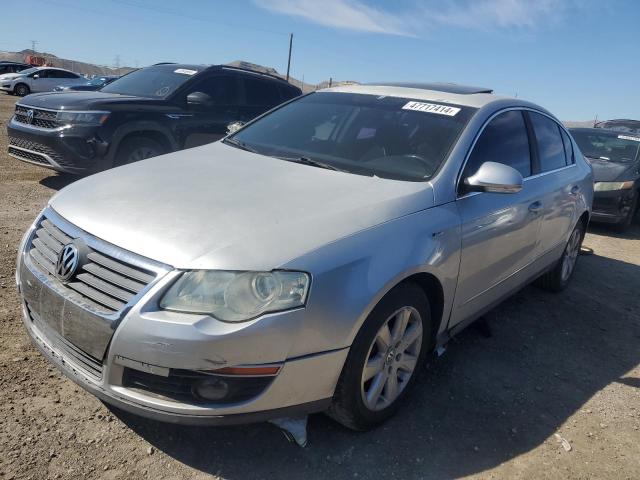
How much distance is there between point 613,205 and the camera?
27.0ft

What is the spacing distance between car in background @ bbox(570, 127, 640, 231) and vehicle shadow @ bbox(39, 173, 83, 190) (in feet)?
Answer: 23.9

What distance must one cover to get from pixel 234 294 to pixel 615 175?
8105 mm

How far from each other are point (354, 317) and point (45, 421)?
5.07ft

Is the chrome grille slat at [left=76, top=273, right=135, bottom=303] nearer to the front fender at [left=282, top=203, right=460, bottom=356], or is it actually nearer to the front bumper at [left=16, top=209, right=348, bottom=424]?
the front bumper at [left=16, top=209, right=348, bottom=424]

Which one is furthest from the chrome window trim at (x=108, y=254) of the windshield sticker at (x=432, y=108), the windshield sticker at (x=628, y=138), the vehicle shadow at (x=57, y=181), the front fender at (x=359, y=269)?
the windshield sticker at (x=628, y=138)

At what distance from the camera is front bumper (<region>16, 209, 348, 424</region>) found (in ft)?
6.73

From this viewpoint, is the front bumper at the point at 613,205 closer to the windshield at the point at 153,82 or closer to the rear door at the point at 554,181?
the rear door at the point at 554,181

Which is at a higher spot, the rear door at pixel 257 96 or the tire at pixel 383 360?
the rear door at pixel 257 96

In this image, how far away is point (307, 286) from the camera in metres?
2.16

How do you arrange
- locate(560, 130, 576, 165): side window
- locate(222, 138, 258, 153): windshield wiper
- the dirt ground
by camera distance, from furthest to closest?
locate(560, 130, 576, 165): side window, locate(222, 138, 258, 153): windshield wiper, the dirt ground

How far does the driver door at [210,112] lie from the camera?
7109 millimetres

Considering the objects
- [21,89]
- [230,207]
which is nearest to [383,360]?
[230,207]

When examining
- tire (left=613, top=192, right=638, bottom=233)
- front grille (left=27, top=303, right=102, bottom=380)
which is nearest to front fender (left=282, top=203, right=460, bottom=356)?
front grille (left=27, top=303, right=102, bottom=380)

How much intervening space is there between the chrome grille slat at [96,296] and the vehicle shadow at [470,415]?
754mm
